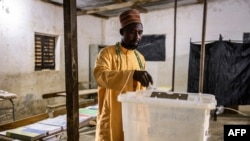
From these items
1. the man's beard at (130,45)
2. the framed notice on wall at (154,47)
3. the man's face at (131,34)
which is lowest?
the man's beard at (130,45)

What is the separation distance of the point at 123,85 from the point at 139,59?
60 centimetres

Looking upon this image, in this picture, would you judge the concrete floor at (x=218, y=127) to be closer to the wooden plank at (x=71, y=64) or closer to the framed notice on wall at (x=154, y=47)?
the framed notice on wall at (x=154, y=47)

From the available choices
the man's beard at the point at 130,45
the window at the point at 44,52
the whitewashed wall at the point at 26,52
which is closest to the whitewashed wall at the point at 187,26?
the whitewashed wall at the point at 26,52

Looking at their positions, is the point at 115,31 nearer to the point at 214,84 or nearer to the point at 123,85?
the point at 214,84

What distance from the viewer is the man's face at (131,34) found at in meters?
1.46

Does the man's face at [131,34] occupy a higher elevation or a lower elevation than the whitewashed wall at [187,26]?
lower

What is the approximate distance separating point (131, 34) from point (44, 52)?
4768 mm

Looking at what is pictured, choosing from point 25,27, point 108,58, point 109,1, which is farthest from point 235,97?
point 25,27

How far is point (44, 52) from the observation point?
571 cm

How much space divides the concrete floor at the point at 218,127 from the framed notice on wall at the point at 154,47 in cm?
247

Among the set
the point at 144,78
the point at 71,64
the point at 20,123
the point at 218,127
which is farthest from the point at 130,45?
the point at 218,127

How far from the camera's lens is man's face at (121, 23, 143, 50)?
4.81 feet

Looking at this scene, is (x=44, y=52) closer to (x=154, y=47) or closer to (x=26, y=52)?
(x=26, y=52)

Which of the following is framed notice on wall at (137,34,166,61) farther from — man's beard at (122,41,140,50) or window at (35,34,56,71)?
man's beard at (122,41,140,50)
